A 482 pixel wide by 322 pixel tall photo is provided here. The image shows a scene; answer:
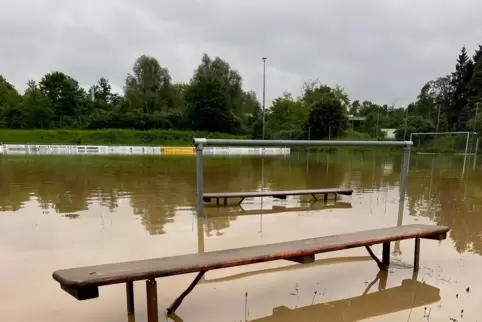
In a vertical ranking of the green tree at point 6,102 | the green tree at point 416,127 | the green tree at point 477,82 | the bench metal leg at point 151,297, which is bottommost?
the bench metal leg at point 151,297

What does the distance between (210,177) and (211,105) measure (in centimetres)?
3248

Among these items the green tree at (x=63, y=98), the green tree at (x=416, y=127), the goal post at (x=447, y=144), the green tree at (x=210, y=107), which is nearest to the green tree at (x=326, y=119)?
the green tree at (x=416, y=127)

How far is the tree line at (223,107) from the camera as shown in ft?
114

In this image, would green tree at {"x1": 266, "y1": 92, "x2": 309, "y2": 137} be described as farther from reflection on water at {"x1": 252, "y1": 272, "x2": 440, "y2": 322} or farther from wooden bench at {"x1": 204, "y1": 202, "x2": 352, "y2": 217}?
reflection on water at {"x1": 252, "y1": 272, "x2": 440, "y2": 322}

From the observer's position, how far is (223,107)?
144 feet

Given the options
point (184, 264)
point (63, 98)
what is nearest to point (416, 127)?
point (184, 264)

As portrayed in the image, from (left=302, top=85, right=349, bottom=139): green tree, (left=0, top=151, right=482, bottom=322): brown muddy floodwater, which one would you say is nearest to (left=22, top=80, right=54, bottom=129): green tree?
(left=302, top=85, right=349, bottom=139): green tree

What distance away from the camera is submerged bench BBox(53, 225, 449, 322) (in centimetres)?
212

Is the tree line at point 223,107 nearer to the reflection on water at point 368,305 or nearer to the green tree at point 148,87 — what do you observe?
the green tree at point 148,87

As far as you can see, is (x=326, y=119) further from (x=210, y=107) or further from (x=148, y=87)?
(x=148, y=87)

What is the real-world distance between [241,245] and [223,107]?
4031cm

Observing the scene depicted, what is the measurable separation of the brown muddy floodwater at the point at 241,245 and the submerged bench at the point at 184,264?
452mm

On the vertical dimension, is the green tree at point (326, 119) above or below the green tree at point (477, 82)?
below

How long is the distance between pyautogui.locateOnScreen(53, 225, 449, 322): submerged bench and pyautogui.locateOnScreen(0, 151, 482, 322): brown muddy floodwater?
45 centimetres
